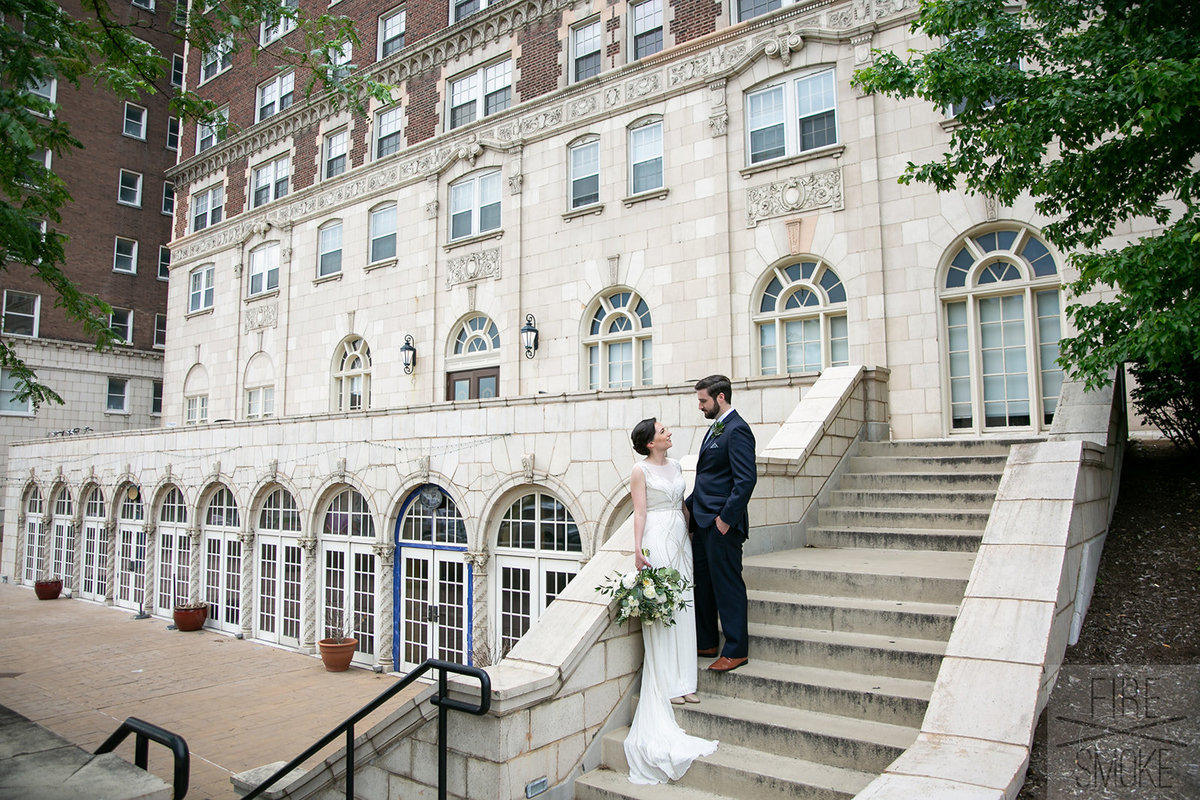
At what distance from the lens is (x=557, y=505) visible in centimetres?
1447

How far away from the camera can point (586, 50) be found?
61.4 ft

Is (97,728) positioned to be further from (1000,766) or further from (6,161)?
(1000,766)

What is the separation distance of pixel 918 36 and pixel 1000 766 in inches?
539

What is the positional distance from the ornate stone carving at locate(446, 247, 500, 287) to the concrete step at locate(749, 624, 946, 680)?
1467cm

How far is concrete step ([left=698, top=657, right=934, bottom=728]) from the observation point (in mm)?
4918

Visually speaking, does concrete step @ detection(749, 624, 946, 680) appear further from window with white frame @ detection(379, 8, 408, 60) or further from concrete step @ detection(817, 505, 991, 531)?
window with white frame @ detection(379, 8, 408, 60)

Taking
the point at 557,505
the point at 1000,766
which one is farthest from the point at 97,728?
the point at 1000,766

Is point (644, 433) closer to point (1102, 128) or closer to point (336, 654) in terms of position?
point (1102, 128)

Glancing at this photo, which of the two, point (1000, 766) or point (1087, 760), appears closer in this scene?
point (1000, 766)

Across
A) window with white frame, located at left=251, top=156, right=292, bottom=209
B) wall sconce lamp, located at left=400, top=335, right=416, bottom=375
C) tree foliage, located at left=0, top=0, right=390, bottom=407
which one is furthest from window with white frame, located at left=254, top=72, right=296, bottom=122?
tree foliage, located at left=0, top=0, right=390, bottom=407

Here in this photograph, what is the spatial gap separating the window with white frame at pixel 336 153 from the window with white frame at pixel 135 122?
1712cm

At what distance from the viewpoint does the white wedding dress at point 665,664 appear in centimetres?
504

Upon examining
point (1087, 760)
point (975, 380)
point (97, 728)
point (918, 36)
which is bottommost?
point (97, 728)

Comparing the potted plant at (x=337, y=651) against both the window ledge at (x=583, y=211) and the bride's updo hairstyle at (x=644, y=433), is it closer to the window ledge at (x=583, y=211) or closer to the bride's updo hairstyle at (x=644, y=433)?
the window ledge at (x=583, y=211)
